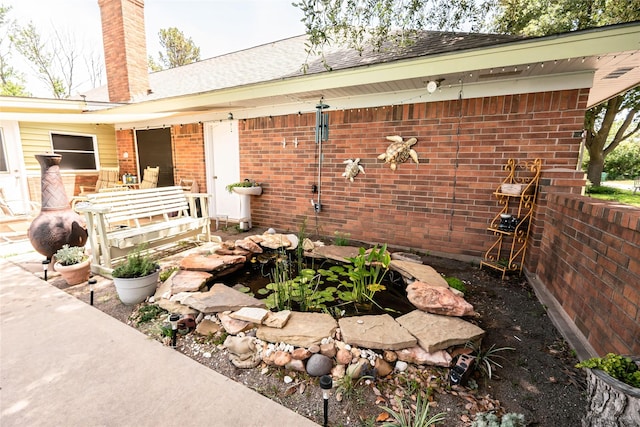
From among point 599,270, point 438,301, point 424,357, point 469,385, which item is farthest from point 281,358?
point 599,270

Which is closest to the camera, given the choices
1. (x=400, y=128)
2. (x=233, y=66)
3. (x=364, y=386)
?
(x=364, y=386)

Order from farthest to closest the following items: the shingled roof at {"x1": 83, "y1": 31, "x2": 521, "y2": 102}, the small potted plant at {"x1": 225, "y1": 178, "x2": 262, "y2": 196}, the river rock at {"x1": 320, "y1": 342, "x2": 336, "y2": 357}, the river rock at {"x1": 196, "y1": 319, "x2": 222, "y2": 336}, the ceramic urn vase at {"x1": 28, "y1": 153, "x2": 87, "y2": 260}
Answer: the small potted plant at {"x1": 225, "y1": 178, "x2": 262, "y2": 196}, the shingled roof at {"x1": 83, "y1": 31, "x2": 521, "y2": 102}, the ceramic urn vase at {"x1": 28, "y1": 153, "x2": 87, "y2": 260}, the river rock at {"x1": 196, "y1": 319, "x2": 222, "y2": 336}, the river rock at {"x1": 320, "y1": 342, "x2": 336, "y2": 357}

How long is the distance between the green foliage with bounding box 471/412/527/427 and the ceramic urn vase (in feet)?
15.3

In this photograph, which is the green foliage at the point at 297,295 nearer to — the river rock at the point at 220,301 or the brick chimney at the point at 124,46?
the river rock at the point at 220,301

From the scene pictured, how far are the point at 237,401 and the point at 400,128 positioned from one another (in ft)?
13.0

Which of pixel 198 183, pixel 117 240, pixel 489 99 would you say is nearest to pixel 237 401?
pixel 117 240

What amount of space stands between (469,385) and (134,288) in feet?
9.48

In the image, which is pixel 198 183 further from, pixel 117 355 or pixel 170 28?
pixel 170 28

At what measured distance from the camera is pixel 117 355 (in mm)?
2086

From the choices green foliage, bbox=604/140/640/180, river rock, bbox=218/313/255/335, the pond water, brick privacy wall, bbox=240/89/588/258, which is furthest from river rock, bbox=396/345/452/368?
green foliage, bbox=604/140/640/180

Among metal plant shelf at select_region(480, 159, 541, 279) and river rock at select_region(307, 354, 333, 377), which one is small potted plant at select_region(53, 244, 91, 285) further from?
metal plant shelf at select_region(480, 159, 541, 279)

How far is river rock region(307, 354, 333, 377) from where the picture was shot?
74.4 inches

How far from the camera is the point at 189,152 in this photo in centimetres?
672

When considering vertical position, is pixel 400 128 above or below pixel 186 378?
above
